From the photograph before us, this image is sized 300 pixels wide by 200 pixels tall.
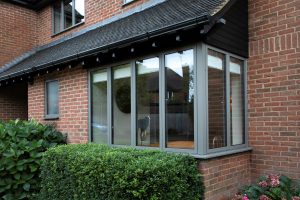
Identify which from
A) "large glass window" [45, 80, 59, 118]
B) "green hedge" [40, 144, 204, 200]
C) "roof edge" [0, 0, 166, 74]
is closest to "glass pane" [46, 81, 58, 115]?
"large glass window" [45, 80, 59, 118]

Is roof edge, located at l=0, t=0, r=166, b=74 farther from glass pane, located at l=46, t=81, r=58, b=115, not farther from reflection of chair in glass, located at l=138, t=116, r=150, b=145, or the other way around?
reflection of chair in glass, located at l=138, t=116, r=150, b=145

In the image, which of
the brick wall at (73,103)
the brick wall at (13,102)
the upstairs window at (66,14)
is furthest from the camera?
the brick wall at (13,102)

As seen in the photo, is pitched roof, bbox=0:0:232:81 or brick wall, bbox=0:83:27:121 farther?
brick wall, bbox=0:83:27:121

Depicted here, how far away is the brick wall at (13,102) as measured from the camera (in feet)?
31.9

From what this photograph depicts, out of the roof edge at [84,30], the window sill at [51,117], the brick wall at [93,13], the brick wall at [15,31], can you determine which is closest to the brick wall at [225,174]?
the roof edge at [84,30]

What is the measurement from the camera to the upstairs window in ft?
29.5

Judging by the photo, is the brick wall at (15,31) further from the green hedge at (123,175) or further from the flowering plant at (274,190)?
the flowering plant at (274,190)

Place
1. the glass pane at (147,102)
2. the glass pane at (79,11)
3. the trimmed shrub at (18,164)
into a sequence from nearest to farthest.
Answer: the glass pane at (147,102), the trimmed shrub at (18,164), the glass pane at (79,11)

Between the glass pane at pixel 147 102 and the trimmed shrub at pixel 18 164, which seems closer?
the glass pane at pixel 147 102

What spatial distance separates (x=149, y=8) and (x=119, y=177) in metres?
4.15

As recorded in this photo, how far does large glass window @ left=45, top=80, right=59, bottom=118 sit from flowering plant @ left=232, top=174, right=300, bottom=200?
5.00 metres

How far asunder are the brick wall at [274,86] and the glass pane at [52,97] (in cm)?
479

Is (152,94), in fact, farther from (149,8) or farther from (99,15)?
(99,15)

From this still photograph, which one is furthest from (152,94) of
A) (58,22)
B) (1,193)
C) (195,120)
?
(58,22)
